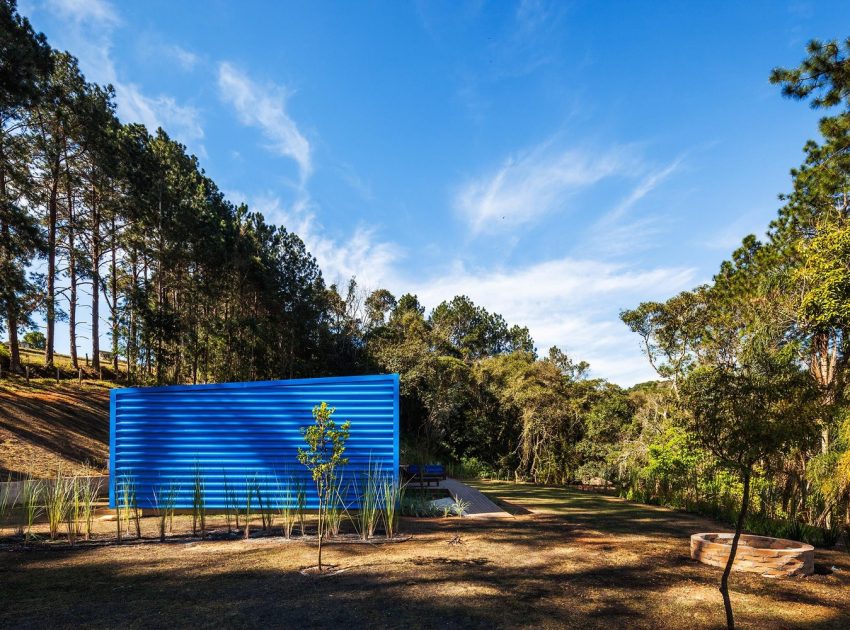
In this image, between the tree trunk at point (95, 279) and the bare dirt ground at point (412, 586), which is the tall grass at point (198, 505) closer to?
the bare dirt ground at point (412, 586)

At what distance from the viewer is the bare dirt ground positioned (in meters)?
3.23

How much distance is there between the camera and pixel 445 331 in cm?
2417

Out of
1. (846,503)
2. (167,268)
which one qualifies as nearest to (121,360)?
(167,268)

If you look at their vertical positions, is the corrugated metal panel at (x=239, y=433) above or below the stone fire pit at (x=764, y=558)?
above

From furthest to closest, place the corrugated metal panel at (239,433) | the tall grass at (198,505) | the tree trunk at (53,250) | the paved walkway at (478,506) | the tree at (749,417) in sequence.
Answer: the tree trunk at (53,250), the paved walkway at (478,506), the corrugated metal panel at (239,433), the tall grass at (198,505), the tree at (749,417)

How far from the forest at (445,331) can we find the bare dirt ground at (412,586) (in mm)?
1113

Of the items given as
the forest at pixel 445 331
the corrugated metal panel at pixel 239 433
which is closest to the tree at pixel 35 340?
the forest at pixel 445 331

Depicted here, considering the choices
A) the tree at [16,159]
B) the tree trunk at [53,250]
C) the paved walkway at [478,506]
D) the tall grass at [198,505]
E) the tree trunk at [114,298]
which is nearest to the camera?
the tall grass at [198,505]

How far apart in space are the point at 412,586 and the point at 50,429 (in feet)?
41.7

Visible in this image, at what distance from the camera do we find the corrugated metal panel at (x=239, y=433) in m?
7.41

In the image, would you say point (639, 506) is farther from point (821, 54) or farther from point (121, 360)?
point (121, 360)

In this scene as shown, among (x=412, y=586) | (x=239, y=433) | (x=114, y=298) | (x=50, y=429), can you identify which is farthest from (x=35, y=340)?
(x=412, y=586)

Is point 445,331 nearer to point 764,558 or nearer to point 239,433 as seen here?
point 239,433

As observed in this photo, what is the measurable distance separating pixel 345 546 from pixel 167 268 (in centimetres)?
1836
